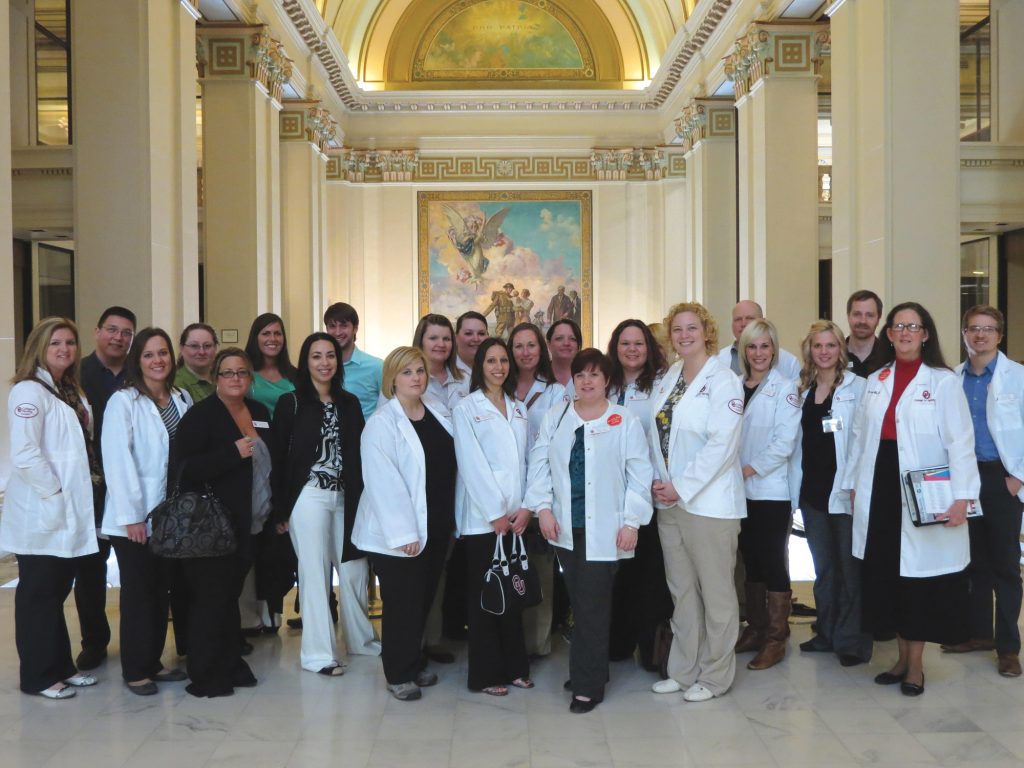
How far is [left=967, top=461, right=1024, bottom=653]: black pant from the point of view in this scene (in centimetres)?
575

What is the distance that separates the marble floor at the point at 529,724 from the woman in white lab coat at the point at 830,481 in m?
0.27

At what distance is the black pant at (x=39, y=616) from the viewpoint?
17.3 ft

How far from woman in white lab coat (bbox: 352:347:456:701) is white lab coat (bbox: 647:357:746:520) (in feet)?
4.17

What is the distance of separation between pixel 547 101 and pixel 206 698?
19841 millimetres

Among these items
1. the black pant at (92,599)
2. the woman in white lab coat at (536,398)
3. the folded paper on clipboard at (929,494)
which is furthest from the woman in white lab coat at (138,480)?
the folded paper on clipboard at (929,494)

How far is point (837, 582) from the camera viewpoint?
232 inches

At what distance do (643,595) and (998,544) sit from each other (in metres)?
2.13

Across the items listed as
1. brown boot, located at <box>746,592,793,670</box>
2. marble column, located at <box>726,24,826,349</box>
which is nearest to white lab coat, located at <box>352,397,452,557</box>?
brown boot, located at <box>746,592,793,670</box>

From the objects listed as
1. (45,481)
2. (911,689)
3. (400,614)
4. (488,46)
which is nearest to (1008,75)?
(911,689)

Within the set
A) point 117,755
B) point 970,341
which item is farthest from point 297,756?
point 970,341

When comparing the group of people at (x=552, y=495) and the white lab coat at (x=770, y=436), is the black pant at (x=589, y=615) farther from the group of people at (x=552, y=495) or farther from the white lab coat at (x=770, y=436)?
the white lab coat at (x=770, y=436)

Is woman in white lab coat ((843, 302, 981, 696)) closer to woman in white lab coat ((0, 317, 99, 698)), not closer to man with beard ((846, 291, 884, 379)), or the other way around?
man with beard ((846, 291, 884, 379))

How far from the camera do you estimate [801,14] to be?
13633mm

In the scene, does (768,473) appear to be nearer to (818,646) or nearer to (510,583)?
(818,646)
